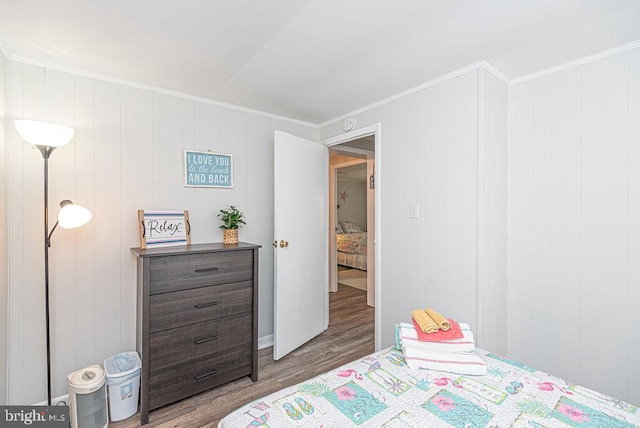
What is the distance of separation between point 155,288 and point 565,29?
113 inches

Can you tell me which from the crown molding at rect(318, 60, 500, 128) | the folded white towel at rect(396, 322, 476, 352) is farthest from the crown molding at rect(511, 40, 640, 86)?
the folded white towel at rect(396, 322, 476, 352)

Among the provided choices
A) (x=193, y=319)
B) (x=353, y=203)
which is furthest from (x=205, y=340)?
(x=353, y=203)

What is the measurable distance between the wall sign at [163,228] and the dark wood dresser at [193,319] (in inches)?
4.4

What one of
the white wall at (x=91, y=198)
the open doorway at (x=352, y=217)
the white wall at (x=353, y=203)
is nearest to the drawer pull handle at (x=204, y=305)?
the white wall at (x=91, y=198)

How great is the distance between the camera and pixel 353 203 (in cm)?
927

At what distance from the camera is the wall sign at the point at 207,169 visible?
8.75 feet

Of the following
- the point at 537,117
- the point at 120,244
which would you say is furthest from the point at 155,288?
the point at 537,117

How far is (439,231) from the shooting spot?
7.70 feet

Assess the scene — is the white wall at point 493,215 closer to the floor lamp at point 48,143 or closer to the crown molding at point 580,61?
the crown molding at point 580,61

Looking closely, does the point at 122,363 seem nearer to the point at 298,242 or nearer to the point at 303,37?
the point at 298,242

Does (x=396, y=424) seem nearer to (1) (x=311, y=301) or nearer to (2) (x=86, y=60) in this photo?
(1) (x=311, y=301)

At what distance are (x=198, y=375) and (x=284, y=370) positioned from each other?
0.73 meters

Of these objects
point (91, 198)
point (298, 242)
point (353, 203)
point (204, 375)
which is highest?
point (353, 203)

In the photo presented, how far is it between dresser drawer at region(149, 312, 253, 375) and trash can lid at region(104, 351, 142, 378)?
0.79 feet
